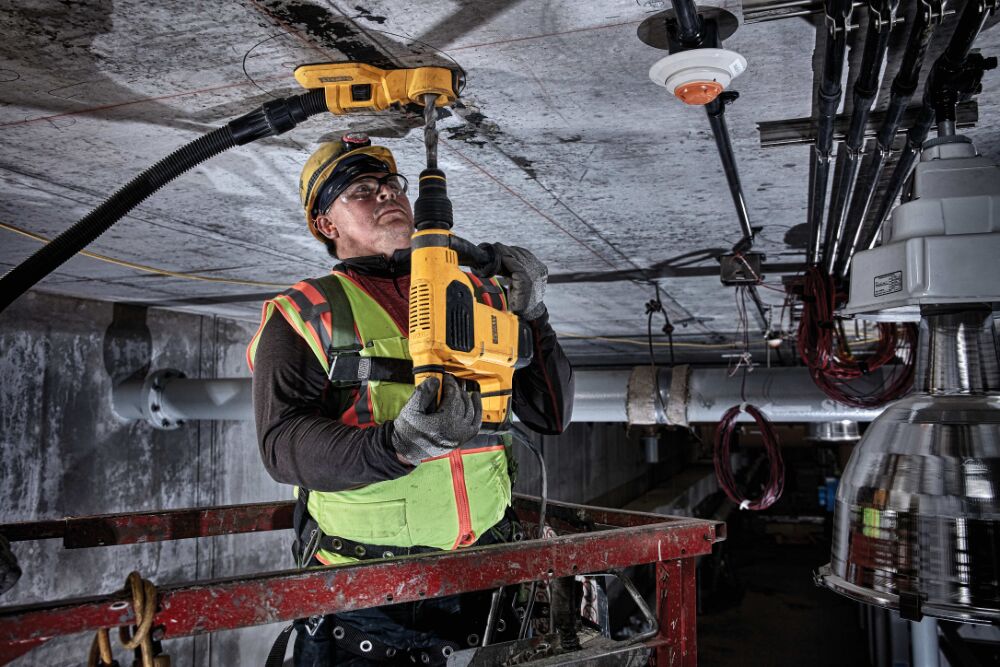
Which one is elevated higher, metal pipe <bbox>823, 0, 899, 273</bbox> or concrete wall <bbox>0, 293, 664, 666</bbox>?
metal pipe <bbox>823, 0, 899, 273</bbox>

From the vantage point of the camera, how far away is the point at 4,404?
10.8 feet

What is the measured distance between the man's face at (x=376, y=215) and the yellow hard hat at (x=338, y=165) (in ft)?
0.08

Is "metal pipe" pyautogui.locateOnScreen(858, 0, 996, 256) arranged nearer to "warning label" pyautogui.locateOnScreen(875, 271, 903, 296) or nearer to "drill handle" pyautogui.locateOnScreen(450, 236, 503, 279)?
"warning label" pyautogui.locateOnScreen(875, 271, 903, 296)

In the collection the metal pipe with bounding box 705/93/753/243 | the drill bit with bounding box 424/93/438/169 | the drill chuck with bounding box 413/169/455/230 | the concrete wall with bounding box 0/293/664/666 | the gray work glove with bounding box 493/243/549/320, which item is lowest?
the concrete wall with bounding box 0/293/664/666

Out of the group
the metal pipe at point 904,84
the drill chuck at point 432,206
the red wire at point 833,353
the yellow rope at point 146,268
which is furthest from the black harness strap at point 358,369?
the red wire at point 833,353

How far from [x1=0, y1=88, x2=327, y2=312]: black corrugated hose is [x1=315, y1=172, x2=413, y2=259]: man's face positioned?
10.6 inches

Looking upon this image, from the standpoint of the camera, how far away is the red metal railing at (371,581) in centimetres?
93

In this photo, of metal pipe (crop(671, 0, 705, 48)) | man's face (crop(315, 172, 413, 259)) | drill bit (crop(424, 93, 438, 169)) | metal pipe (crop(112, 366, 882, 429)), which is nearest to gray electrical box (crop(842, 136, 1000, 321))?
metal pipe (crop(671, 0, 705, 48))

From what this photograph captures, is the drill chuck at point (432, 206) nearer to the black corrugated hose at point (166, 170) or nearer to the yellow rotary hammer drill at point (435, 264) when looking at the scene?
the yellow rotary hammer drill at point (435, 264)

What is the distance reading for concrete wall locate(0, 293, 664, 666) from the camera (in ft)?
11.0

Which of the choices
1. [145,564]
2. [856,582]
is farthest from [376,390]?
[145,564]

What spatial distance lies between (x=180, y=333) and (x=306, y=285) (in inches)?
127

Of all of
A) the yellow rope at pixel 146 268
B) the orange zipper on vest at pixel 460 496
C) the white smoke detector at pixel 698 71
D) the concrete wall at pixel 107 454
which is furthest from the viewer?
the concrete wall at pixel 107 454

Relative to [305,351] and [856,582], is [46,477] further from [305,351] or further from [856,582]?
[856,582]
